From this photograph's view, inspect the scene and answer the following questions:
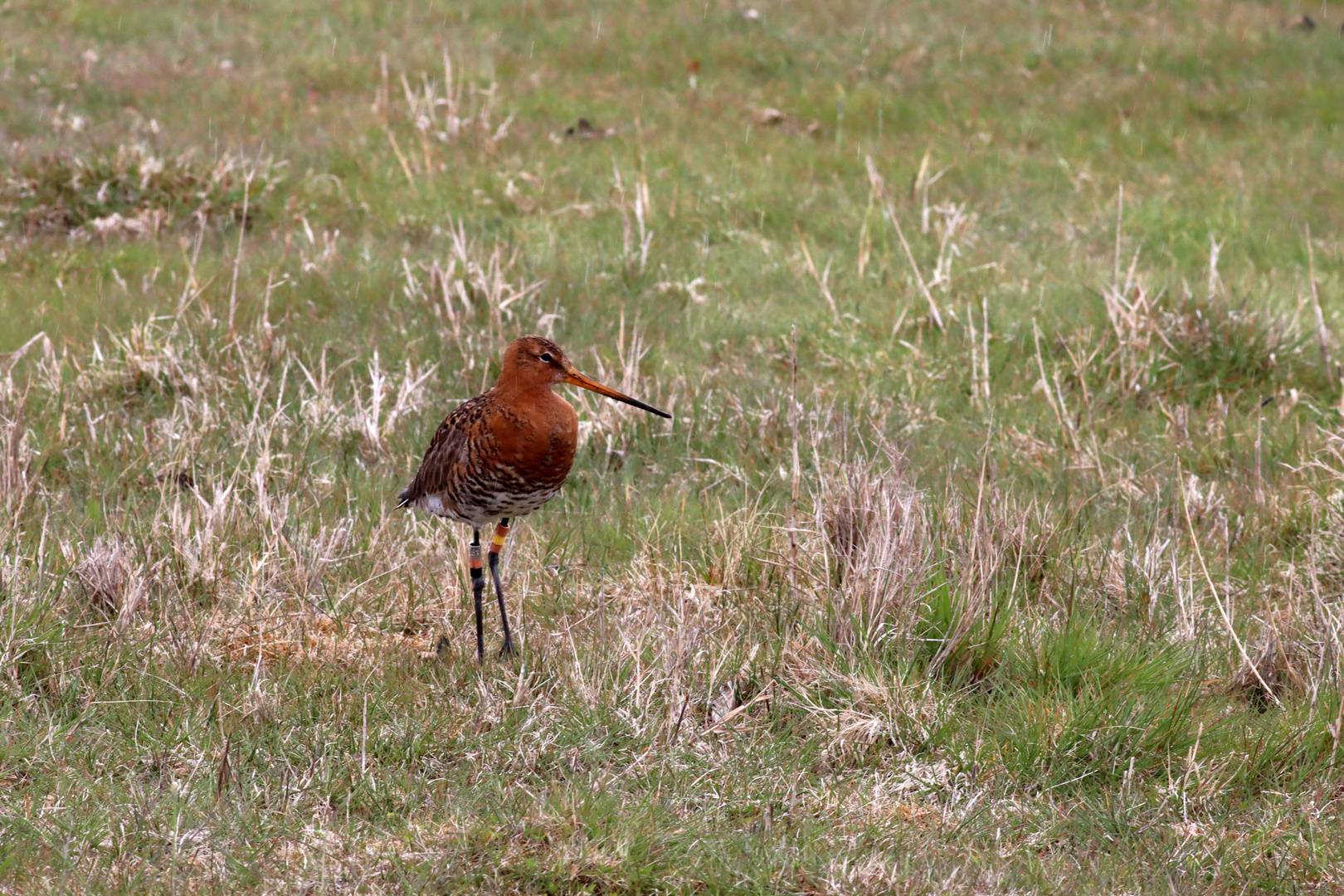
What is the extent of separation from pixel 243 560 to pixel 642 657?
1679 mm

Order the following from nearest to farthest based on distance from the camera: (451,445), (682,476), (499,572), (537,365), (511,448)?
(511,448) < (537,365) < (451,445) < (499,572) < (682,476)

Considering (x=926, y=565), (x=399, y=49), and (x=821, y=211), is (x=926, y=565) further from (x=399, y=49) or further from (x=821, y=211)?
(x=399, y=49)

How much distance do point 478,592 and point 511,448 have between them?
55cm

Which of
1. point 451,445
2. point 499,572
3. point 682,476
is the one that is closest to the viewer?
point 451,445

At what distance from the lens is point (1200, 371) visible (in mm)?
7211

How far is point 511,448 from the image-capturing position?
4496 millimetres

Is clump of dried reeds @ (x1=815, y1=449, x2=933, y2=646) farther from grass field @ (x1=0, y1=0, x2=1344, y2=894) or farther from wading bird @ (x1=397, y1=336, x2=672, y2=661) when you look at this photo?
wading bird @ (x1=397, y1=336, x2=672, y2=661)

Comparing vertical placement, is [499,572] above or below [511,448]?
below

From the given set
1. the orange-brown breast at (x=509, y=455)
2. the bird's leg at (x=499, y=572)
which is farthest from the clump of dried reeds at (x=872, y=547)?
the bird's leg at (x=499, y=572)

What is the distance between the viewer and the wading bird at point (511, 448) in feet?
14.8

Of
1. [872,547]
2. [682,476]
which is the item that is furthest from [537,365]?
[682,476]

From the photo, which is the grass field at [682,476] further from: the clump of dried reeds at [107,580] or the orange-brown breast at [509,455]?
the orange-brown breast at [509,455]

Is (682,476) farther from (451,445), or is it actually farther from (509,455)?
(509,455)

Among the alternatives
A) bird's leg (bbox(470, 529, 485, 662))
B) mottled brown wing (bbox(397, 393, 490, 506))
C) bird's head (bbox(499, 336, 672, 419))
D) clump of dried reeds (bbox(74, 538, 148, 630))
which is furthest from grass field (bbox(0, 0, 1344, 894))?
bird's head (bbox(499, 336, 672, 419))
